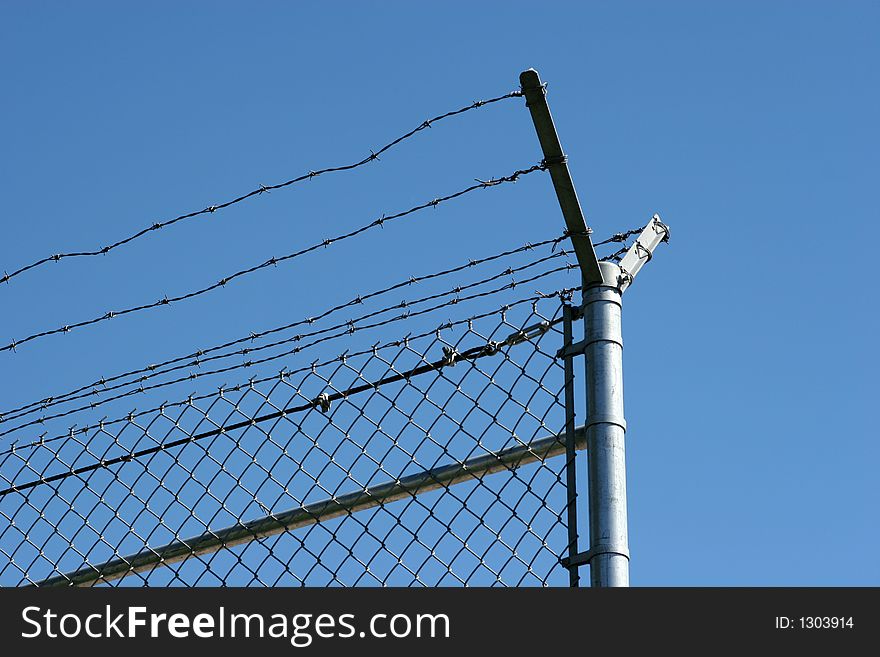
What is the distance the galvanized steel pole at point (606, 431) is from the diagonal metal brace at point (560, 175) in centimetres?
4

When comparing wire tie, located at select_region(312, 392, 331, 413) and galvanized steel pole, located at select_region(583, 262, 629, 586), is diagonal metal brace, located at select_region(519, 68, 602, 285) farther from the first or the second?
wire tie, located at select_region(312, 392, 331, 413)

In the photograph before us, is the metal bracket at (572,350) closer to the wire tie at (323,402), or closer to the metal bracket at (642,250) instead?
the metal bracket at (642,250)

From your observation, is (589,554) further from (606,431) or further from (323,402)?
(323,402)

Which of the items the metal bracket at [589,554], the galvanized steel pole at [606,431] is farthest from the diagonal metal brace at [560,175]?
the metal bracket at [589,554]

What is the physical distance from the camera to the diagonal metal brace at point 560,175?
143 inches

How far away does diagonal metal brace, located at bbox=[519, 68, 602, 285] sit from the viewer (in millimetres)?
3625

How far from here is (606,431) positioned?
3604mm

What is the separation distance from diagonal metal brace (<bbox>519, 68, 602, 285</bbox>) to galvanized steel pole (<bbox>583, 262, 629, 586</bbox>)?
41mm

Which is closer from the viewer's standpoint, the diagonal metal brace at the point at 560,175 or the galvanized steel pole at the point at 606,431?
the galvanized steel pole at the point at 606,431

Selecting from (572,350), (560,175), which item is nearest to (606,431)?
(572,350)
